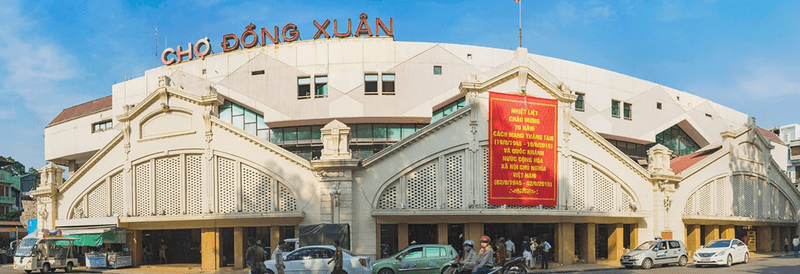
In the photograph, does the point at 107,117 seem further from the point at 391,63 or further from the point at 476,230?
the point at 476,230

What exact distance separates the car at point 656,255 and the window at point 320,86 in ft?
65.7

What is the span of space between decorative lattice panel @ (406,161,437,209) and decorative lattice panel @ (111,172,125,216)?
1658cm

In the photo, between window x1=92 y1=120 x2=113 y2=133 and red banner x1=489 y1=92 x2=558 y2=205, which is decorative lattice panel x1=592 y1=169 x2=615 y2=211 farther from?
window x1=92 y1=120 x2=113 y2=133

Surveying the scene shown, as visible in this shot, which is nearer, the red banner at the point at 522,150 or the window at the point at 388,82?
the red banner at the point at 522,150

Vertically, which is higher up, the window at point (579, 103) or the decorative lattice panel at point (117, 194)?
the window at point (579, 103)

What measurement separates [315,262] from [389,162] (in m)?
9.82

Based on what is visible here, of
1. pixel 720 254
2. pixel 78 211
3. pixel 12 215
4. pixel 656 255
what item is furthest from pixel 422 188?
pixel 12 215

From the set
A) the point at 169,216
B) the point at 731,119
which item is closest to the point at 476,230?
the point at 169,216

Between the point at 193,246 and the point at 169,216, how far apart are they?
4627 mm

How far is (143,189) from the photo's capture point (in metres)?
39.6

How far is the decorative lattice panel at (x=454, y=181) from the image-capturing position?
36344 mm

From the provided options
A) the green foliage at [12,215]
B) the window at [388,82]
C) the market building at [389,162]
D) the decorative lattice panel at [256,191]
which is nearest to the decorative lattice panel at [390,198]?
the market building at [389,162]

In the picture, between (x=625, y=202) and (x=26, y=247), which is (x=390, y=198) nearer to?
(x=625, y=202)

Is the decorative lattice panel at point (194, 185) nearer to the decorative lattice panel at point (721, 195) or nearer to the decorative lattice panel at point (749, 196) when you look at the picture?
the decorative lattice panel at point (721, 195)
